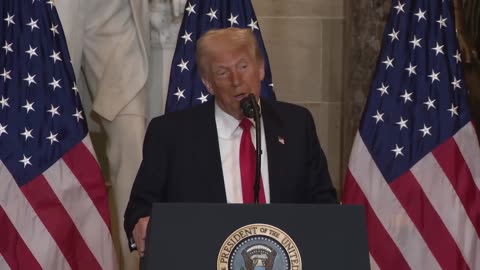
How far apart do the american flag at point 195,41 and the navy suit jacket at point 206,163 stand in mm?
1652

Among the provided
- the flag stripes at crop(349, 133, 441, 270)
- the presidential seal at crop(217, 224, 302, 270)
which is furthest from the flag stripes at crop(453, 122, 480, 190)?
the presidential seal at crop(217, 224, 302, 270)

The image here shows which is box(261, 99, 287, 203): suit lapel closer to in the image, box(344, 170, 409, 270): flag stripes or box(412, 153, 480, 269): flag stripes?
box(344, 170, 409, 270): flag stripes

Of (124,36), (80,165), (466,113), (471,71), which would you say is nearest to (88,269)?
(80,165)

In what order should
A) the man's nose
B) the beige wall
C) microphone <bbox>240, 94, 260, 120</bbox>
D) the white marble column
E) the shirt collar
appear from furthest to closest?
the beige wall < the white marble column < the shirt collar < the man's nose < microphone <bbox>240, 94, 260, 120</bbox>

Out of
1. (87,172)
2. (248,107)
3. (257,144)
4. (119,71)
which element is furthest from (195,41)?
(257,144)

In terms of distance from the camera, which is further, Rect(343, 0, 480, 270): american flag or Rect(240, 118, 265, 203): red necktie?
Rect(343, 0, 480, 270): american flag

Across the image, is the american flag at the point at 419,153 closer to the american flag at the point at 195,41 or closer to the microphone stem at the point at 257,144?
the american flag at the point at 195,41

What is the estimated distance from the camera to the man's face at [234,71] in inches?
144

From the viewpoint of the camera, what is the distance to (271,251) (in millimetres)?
2869

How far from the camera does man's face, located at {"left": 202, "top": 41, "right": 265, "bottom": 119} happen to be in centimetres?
365

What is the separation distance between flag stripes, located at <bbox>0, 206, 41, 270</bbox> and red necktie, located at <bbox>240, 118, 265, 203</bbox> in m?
1.84

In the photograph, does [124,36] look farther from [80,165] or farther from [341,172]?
[341,172]

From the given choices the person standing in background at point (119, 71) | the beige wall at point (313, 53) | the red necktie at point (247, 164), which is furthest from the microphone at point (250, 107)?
the beige wall at point (313, 53)

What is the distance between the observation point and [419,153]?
213 inches
